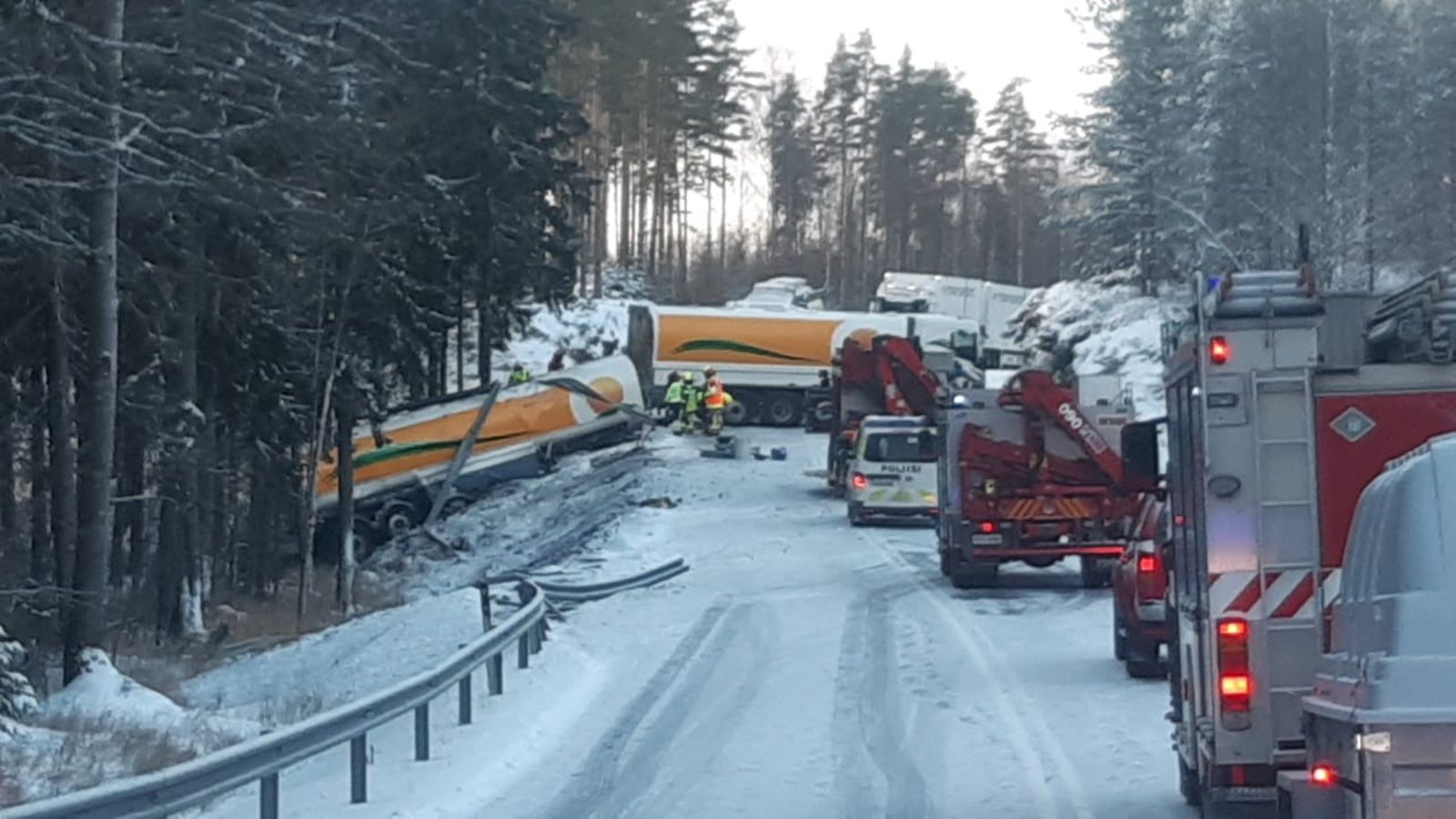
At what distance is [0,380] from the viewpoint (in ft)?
84.8

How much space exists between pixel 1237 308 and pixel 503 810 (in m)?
5.39

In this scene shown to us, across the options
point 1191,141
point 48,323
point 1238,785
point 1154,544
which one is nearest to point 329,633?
point 48,323

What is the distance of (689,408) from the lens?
53.2m

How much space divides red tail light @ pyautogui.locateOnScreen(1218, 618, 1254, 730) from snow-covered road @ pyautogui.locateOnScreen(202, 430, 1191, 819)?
8.09 feet

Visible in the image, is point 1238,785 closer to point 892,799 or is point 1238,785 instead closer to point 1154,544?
point 892,799

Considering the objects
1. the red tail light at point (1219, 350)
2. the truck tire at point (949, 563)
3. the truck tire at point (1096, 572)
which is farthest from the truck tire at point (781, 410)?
the red tail light at point (1219, 350)

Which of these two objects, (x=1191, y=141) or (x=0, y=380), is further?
(x=1191, y=141)

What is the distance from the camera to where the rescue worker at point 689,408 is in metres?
52.2

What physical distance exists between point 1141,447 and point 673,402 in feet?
139

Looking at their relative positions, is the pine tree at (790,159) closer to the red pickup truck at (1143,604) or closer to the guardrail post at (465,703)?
the red pickup truck at (1143,604)

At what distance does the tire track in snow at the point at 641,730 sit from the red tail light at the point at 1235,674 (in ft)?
13.5

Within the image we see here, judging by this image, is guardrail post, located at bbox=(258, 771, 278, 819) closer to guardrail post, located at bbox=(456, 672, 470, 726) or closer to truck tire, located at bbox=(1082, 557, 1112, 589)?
guardrail post, located at bbox=(456, 672, 470, 726)

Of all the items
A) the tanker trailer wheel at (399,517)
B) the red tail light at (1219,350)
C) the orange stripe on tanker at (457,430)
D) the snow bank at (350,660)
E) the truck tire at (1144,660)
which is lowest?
the snow bank at (350,660)

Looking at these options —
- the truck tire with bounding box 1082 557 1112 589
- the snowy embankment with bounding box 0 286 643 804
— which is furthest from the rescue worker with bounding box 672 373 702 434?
the truck tire with bounding box 1082 557 1112 589
